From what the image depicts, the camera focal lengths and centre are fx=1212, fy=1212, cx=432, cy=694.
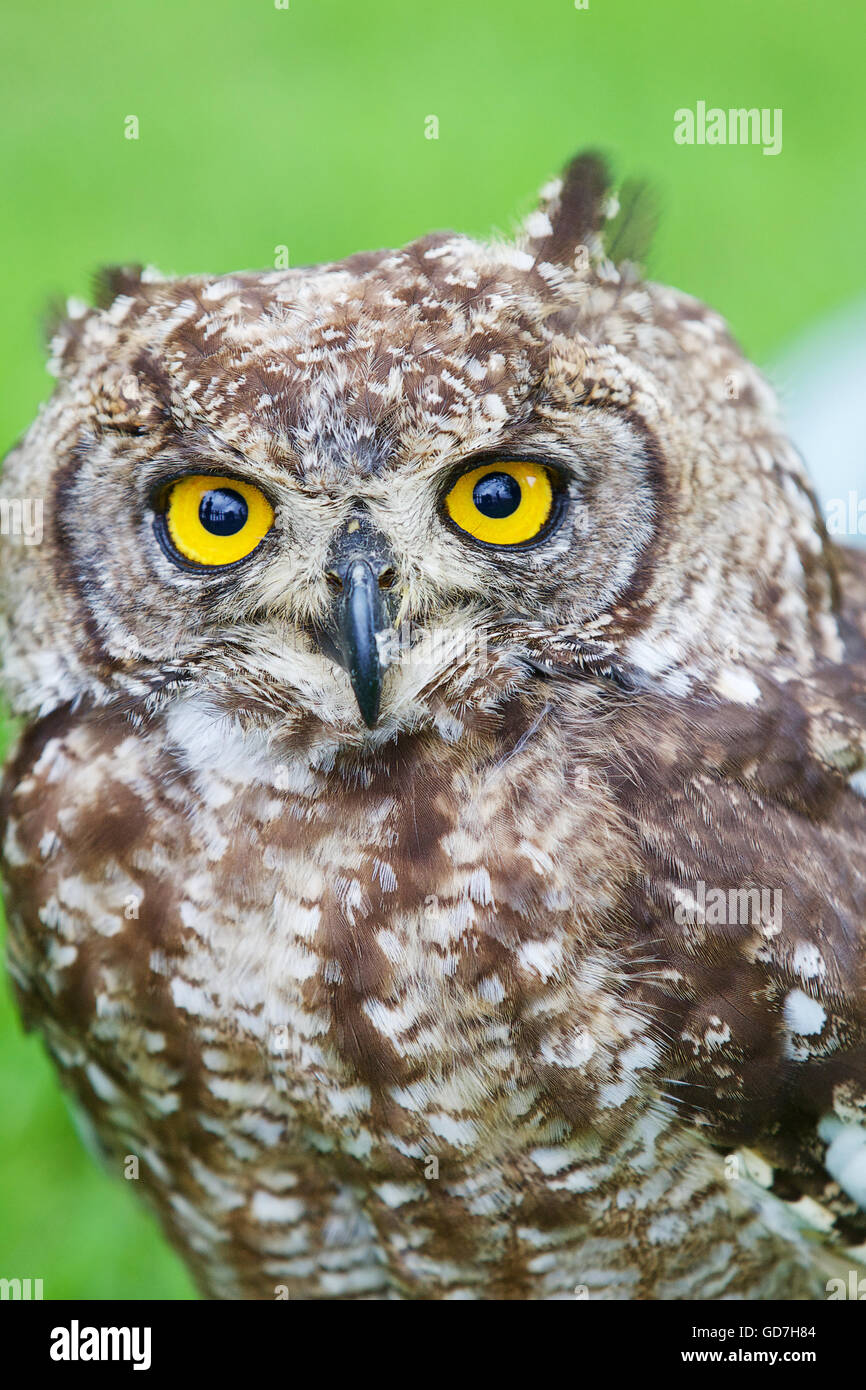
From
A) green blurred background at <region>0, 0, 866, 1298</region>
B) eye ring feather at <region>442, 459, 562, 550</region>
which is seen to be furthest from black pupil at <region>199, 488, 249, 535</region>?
green blurred background at <region>0, 0, 866, 1298</region>

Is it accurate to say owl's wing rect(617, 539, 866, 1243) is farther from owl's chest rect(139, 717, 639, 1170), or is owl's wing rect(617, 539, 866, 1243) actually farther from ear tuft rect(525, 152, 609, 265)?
A: ear tuft rect(525, 152, 609, 265)

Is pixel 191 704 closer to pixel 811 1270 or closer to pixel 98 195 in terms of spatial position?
pixel 811 1270

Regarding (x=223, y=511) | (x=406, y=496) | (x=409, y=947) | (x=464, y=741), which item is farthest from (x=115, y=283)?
(x=409, y=947)

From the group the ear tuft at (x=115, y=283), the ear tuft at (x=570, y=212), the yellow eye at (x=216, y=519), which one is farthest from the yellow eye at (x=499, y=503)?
the ear tuft at (x=115, y=283)

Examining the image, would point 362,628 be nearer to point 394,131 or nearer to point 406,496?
point 406,496

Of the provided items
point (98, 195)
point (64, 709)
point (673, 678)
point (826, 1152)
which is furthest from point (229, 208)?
point (826, 1152)
